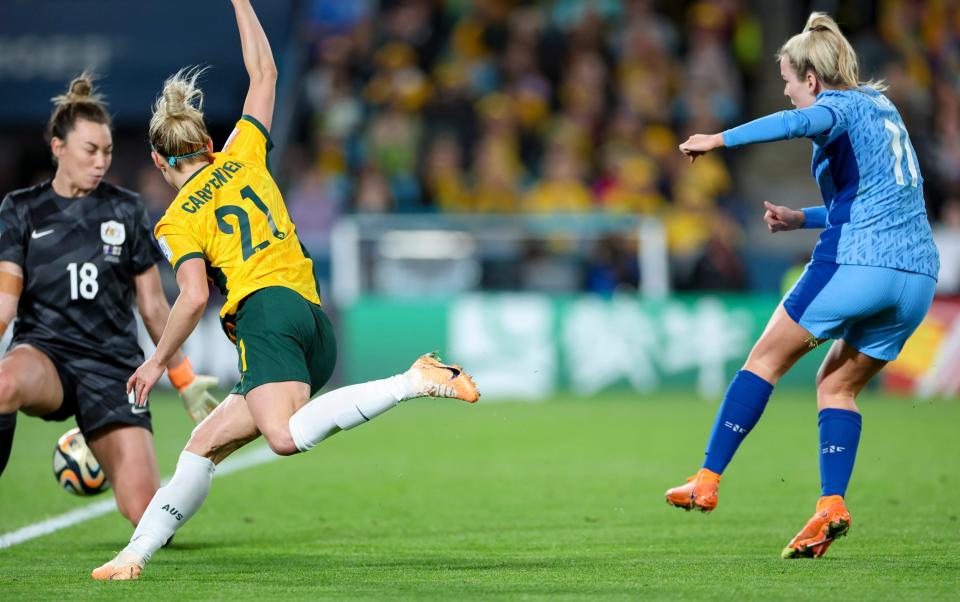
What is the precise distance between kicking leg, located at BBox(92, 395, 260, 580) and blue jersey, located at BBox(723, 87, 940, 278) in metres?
2.52

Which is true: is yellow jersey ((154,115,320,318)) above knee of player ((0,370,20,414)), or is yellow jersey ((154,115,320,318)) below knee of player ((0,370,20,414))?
above

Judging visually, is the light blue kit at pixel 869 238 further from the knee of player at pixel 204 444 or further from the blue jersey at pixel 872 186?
the knee of player at pixel 204 444

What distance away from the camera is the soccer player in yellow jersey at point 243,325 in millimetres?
5328

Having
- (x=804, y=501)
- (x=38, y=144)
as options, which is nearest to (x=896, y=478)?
(x=804, y=501)

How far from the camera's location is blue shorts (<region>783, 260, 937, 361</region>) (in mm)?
5652

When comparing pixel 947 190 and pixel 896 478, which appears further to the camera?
pixel 947 190

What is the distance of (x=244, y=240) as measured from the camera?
553cm

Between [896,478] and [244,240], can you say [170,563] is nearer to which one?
[244,240]

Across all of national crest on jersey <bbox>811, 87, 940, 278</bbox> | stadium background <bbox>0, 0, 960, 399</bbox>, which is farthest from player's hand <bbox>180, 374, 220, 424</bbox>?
stadium background <bbox>0, 0, 960, 399</bbox>

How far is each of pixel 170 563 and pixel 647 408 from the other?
27.6ft

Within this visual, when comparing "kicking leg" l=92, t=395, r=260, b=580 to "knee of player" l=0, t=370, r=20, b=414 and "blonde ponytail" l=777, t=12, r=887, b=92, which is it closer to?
"knee of player" l=0, t=370, r=20, b=414

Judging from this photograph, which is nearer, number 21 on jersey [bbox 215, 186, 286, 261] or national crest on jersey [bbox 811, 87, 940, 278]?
number 21 on jersey [bbox 215, 186, 286, 261]

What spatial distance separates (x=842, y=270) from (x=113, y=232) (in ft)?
10.9

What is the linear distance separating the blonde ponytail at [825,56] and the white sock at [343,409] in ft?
6.88
